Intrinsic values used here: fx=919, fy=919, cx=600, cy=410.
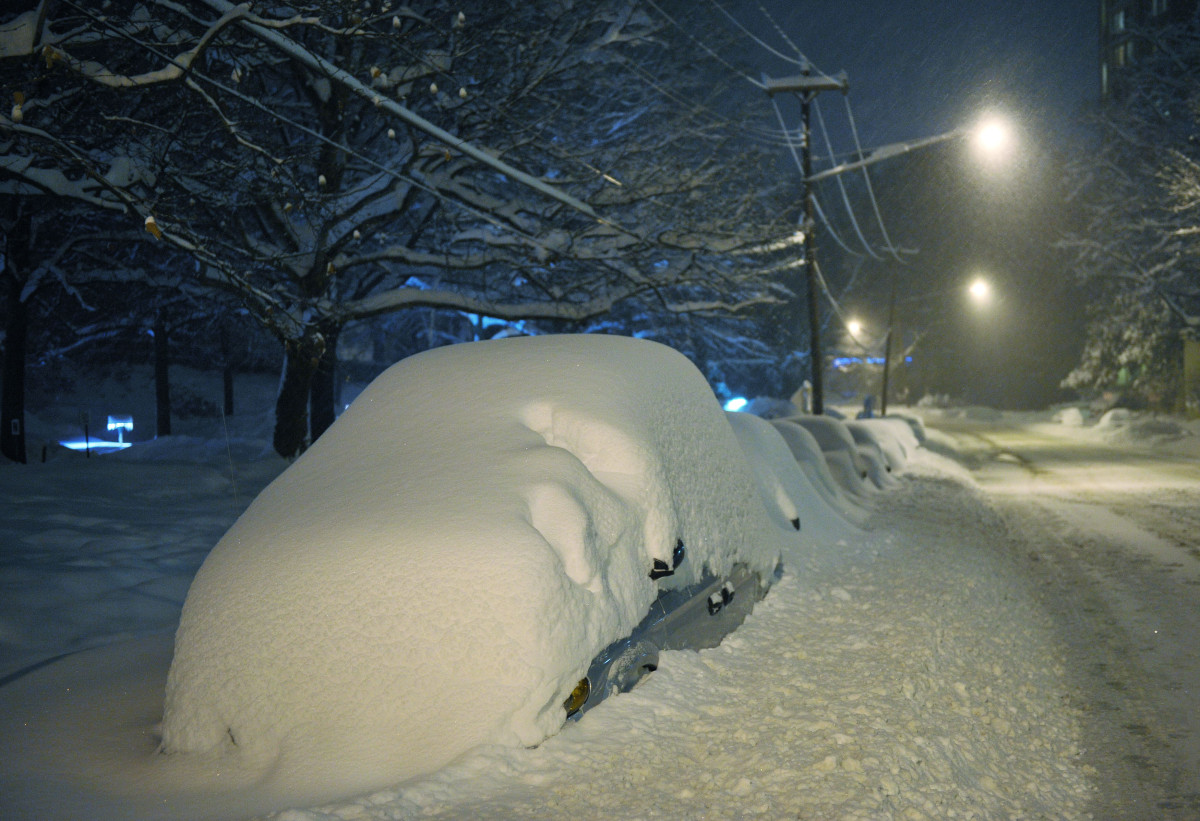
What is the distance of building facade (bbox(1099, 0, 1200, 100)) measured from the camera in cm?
2993

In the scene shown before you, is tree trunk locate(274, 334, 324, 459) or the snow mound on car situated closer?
the snow mound on car

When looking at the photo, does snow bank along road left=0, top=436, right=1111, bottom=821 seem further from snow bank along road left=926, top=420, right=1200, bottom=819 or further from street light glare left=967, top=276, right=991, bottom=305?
street light glare left=967, top=276, right=991, bottom=305

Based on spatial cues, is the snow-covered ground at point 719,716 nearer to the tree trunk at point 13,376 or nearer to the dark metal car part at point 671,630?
the dark metal car part at point 671,630

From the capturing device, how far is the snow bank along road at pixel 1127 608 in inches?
163

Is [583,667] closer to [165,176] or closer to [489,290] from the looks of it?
[165,176]

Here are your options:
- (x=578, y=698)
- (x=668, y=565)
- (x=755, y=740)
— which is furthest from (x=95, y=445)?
(x=755, y=740)

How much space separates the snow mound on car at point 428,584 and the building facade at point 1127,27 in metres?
28.9

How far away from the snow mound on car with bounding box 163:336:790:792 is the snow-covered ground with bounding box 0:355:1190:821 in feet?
0.56

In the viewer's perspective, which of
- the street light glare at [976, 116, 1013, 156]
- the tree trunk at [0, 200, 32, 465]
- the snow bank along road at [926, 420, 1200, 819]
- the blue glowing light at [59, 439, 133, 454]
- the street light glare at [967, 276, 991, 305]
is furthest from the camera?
the street light glare at [967, 276, 991, 305]

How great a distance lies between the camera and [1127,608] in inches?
276

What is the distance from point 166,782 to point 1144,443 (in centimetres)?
2863

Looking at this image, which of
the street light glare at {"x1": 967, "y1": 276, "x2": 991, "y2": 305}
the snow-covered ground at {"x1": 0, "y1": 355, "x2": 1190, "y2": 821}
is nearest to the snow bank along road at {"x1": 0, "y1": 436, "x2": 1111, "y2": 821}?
the snow-covered ground at {"x1": 0, "y1": 355, "x2": 1190, "y2": 821}

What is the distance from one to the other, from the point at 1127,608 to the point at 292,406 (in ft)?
36.1

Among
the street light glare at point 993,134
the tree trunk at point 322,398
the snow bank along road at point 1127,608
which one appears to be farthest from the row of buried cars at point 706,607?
the tree trunk at point 322,398
